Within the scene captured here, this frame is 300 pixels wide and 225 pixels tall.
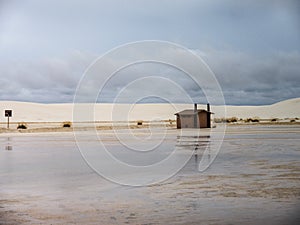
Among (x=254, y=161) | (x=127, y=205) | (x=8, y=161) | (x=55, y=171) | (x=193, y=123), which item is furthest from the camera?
(x=193, y=123)

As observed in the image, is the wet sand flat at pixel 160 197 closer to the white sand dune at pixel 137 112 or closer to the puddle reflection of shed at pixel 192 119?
the puddle reflection of shed at pixel 192 119

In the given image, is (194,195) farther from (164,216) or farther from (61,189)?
(61,189)

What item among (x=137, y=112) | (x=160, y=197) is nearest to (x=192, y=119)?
(x=160, y=197)

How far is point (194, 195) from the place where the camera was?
407 inches

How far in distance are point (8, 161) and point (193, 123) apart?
43.3 metres

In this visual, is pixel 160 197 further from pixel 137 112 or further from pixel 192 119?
pixel 137 112

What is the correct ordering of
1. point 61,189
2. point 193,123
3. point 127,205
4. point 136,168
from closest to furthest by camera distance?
point 127,205 < point 61,189 < point 136,168 < point 193,123

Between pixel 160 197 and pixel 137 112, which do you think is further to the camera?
pixel 137 112

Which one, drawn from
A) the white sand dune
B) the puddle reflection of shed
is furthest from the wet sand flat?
the white sand dune

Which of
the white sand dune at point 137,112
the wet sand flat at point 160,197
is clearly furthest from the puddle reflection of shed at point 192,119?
the white sand dune at point 137,112

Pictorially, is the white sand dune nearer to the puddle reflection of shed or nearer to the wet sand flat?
the puddle reflection of shed

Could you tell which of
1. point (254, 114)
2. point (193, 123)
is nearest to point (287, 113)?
point (254, 114)

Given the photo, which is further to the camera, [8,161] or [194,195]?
[8,161]

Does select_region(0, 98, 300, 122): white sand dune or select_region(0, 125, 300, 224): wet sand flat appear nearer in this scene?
select_region(0, 125, 300, 224): wet sand flat
